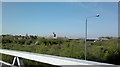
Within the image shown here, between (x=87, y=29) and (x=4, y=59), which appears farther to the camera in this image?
(x=87, y=29)

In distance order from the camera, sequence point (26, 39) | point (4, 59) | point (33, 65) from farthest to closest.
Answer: point (26, 39) < point (4, 59) < point (33, 65)

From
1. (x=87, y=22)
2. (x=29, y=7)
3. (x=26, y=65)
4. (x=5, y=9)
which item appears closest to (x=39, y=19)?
(x=29, y=7)

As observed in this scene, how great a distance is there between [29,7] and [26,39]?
3.32 m

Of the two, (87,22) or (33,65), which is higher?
(87,22)

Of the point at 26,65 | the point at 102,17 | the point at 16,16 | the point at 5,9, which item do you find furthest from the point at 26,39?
the point at 26,65

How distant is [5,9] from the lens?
4586mm

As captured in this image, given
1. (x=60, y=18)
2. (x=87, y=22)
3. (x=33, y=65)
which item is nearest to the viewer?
(x=33, y=65)

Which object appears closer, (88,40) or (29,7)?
(29,7)

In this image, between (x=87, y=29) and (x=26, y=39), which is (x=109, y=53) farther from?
(x=26, y=39)

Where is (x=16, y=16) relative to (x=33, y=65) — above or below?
above

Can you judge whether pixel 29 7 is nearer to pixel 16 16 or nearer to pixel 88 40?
pixel 16 16

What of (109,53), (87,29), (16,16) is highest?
(16,16)

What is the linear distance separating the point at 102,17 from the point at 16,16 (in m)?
2.47

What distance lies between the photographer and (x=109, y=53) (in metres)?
4.62
